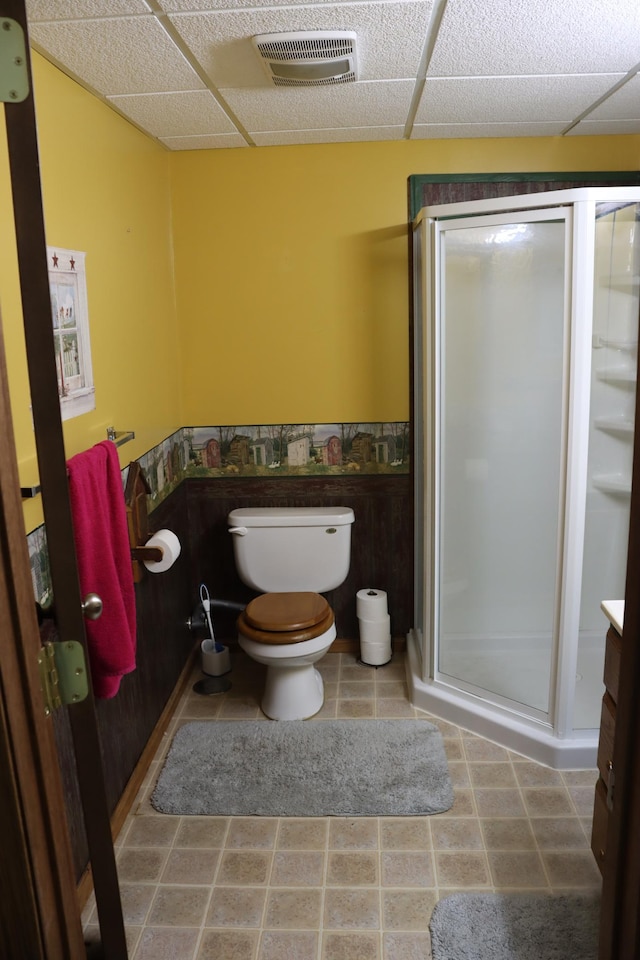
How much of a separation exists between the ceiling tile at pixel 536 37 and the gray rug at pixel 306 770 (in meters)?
2.23

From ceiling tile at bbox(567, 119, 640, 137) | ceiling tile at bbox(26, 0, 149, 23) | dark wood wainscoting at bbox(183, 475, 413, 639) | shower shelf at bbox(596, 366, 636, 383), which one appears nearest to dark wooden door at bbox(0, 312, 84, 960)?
ceiling tile at bbox(26, 0, 149, 23)

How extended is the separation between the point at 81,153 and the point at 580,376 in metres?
1.65

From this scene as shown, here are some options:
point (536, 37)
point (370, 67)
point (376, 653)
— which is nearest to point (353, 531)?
point (376, 653)

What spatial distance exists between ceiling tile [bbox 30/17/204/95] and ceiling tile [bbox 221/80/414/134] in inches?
9.6

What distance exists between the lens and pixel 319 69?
215 centimetres

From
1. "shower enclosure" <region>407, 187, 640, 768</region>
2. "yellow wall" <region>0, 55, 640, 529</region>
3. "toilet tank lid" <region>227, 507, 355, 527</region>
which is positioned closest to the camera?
"shower enclosure" <region>407, 187, 640, 768</region>

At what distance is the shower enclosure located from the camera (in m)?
2.45

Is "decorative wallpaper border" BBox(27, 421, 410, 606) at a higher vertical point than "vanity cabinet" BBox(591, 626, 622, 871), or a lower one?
higher

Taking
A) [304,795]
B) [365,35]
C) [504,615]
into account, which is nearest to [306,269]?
[365,35]

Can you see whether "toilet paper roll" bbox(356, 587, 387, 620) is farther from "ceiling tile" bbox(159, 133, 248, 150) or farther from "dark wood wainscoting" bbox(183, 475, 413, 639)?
"ceiling tile" bbox(159, 133, 248, 150)

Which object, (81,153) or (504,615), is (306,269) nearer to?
(81,153)

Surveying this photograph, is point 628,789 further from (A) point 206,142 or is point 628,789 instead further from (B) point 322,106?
(A) point 206,142

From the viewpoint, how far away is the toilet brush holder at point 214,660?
129 inches

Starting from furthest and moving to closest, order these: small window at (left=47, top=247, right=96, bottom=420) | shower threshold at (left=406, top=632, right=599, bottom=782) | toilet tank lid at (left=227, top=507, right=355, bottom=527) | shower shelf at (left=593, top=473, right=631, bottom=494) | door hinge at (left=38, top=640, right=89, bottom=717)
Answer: toilet tank lid at (left=227, top=507, right=355, bottom=527) < shower shelf at (left=593, top=473, right=631, bottom=494) < shower threshold at (left=406, top=632, right=599, bottom=782) < small window at (left=47, top=247, right=96, bottom=420) < door hinge at (left=38, top=640, right=89, bottom=717)
